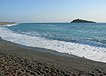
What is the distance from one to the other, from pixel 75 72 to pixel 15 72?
8.17 feet

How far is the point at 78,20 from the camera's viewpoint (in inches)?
6270

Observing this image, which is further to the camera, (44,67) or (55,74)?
(44,67)

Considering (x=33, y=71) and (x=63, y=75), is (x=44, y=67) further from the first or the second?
(x=63, y=75)

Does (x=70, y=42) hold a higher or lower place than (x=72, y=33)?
lower

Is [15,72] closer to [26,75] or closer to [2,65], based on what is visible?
[26,75]

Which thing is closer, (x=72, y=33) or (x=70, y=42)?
(x=70, y=42)

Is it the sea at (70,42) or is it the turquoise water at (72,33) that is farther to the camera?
the turquoise water at (72,33)

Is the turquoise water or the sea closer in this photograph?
the sea

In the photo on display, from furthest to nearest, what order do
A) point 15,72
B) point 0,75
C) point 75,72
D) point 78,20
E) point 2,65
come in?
point 78,20
point 2,65
point 75,72
point 15,72
point 0,75

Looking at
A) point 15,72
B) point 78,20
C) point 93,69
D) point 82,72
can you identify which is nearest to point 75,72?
point 82,72

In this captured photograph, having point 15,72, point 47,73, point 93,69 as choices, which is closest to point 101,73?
point 93,69

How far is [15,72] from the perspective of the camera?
5.01 meters

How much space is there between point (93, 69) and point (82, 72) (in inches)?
28.7

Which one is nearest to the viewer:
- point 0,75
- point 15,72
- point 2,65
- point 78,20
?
point 0,75
